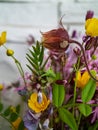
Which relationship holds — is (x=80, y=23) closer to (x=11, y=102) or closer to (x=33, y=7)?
(x=33, y=7)

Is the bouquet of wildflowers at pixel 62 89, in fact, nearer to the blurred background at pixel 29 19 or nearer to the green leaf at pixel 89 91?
the green leaf at pixel 89 91

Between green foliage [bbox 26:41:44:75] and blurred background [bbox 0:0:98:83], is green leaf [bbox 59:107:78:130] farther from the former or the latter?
blurred background [bbox 0:0:98:83]

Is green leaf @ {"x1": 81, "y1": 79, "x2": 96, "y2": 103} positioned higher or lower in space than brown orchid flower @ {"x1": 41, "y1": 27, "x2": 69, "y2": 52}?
lower

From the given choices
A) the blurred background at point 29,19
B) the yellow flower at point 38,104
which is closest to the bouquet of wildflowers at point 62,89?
the yellow flower at point 38,104

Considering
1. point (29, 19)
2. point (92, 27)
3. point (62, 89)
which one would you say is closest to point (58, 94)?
point (62, 89)

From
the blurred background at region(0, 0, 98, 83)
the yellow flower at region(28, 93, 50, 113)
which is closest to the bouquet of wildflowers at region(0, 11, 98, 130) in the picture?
the yellow flower at region(28, 93, 50, 113)

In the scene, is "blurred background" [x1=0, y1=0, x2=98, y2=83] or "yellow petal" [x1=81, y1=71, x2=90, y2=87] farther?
"blurred background" [x1=0, y1=0, x2=98, y2=83]

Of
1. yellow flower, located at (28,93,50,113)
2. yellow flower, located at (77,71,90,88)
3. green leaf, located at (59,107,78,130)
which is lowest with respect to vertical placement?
green leaf, located at (59,107,78,130)
